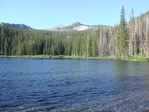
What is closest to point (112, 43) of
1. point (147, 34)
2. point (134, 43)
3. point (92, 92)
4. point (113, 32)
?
point (113, 32)

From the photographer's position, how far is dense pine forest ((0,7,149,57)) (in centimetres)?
8869

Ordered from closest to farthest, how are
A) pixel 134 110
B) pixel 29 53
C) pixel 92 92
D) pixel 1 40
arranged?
pixel 134 110, pixel 92 92, pixel 29 53, pixel 1 40

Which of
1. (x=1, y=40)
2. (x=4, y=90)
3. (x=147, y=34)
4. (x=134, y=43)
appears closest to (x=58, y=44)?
(x=1, y=40)

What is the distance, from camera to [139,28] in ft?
301

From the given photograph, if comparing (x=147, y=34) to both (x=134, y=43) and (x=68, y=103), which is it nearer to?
(x=134, y=43)

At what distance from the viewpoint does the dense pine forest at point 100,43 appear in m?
88.7

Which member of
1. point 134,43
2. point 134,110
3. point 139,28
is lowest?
point 134,110

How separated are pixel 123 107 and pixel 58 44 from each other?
142 m

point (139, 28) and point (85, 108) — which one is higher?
point (139, 28)

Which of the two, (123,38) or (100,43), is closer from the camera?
(123,38)

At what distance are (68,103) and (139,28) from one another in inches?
3437

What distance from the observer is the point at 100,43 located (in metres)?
117

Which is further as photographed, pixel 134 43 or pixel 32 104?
pixel 134 43

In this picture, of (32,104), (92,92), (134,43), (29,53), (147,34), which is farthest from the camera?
(29,53)
